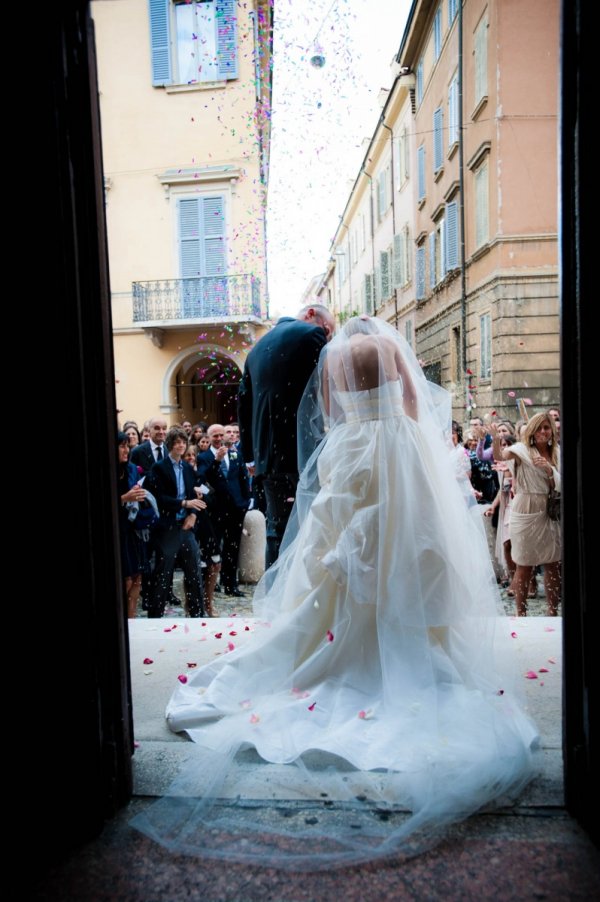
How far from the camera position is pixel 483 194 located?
1035 cm

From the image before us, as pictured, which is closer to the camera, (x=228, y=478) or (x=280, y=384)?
(x=280, y=384)

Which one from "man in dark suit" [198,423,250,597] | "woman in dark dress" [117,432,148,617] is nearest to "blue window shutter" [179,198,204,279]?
"man in dark suit" [198,423,250,597]

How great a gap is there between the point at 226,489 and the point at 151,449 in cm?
78

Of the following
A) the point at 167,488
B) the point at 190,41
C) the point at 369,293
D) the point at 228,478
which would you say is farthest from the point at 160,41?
the point at 167,488

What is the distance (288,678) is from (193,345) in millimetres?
10303

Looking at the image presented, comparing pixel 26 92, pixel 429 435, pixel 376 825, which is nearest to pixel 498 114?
pixel 429 435

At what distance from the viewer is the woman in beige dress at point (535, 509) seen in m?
4.69

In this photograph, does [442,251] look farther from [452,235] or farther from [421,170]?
[421,170]

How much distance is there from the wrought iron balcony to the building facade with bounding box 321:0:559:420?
11.9 ft

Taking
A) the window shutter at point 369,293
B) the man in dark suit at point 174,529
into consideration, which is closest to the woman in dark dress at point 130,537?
the man in dark suit at point 174,529

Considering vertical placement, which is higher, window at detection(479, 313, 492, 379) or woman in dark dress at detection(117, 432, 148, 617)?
window at detection(479, 313, 492, 379)

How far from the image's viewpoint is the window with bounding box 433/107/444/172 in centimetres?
1184

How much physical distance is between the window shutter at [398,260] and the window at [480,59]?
182 inches

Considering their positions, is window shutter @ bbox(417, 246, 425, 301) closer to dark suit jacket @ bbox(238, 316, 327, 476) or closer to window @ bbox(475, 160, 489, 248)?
window @ bbox(475, 160, 489, 248)
